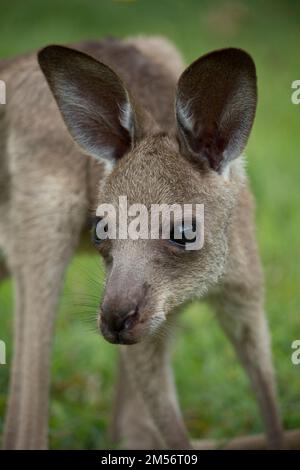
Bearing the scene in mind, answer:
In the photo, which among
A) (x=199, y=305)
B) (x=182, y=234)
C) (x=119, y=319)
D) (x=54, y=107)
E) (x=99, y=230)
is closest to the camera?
(x=119, y=319)

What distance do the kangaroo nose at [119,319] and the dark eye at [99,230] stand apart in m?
0.35

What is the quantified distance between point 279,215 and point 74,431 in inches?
108

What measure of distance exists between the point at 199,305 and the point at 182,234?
2149 millimetres

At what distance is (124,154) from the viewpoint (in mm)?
3439

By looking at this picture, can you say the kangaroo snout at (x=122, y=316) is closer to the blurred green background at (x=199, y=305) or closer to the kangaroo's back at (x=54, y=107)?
the blurred green background at (x=199, y=305)

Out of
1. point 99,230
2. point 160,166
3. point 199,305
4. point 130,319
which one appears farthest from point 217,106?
point 199,305

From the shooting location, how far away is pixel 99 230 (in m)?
3.20

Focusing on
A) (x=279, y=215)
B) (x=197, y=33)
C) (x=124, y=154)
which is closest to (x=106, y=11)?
(x=197, y=33)

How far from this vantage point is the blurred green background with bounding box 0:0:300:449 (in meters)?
4.47

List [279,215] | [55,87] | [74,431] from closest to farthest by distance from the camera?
[55,87]
[74,431]
[279,215]

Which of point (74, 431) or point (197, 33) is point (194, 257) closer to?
point (74, 431)

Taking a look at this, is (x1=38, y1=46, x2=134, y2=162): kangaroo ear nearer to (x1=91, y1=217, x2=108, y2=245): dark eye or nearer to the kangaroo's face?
the kangaroo's face

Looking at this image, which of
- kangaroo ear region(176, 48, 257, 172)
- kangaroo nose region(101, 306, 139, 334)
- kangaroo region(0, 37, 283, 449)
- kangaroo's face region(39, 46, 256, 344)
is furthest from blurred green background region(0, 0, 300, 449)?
kangaroo ear region(176, 48, 257, 172)

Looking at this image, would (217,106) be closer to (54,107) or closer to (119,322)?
(119,322)
